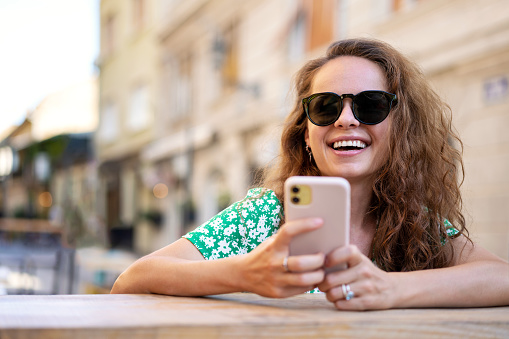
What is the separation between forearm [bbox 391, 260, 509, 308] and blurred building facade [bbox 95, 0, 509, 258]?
3.84ft

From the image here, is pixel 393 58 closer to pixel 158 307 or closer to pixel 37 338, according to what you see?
pixel 158 307

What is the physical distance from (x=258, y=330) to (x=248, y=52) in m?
12.4

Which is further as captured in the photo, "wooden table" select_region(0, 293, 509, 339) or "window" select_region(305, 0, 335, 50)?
"window" select_region(305, 0, 335, 50)

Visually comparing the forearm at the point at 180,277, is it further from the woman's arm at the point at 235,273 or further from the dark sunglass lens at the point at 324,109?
the dark sunglass lens at the point at 324,109

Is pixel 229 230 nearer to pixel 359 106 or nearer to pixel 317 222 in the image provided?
pixel 359 106

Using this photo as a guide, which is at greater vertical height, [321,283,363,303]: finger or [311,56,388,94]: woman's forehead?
[311,56,388,94]: woman's forehead

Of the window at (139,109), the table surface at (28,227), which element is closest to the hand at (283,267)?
the window at (139,109)

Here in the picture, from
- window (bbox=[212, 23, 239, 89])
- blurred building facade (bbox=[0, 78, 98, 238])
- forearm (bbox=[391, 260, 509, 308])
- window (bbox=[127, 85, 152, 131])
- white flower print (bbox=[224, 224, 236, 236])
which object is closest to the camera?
forearm (bbox=[391, 260, 509, 308])

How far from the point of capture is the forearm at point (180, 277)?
134cm

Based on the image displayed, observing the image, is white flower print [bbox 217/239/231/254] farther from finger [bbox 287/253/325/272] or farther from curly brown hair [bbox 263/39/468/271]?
finger [bbox 287/253/325/272]

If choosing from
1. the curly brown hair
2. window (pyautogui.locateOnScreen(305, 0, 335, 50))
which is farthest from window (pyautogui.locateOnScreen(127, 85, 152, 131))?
the curly brown hair

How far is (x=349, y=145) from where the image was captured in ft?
5.83

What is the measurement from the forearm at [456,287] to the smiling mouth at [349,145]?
0.48 meters

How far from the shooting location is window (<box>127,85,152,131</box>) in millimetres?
18995
